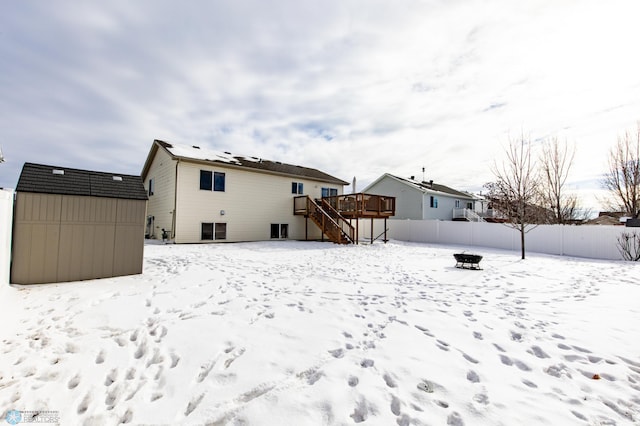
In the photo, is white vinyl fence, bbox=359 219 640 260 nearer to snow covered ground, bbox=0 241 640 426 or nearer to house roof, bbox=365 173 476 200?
house roof, bbox=365 173 476 200

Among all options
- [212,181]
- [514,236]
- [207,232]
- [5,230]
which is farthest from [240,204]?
[514,236]

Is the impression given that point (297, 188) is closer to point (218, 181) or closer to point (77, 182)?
point (218, 181)

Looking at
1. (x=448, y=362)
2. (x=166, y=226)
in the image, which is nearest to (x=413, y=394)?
(x=448, y=362)

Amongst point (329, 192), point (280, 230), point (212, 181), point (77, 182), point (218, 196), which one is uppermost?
point (329, 192)

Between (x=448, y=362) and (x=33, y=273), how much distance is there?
789 centimetres

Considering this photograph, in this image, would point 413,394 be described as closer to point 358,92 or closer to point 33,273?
point 33,273

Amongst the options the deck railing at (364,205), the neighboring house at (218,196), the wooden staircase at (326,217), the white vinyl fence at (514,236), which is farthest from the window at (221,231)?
the white vinyl fence at (514,236)

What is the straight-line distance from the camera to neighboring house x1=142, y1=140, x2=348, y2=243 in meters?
14.0

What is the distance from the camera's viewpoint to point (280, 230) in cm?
1758

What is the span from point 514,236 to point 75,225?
18.4 m

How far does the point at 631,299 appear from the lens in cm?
534

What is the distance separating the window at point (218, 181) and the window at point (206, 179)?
225mm

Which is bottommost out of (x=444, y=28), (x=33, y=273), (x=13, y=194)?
(x=33, y=273)

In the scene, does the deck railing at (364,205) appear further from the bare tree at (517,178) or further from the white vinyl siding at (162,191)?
the white vinyl siding at (162,191)
